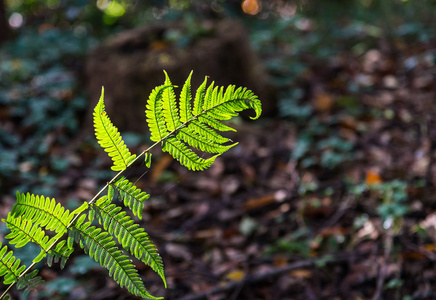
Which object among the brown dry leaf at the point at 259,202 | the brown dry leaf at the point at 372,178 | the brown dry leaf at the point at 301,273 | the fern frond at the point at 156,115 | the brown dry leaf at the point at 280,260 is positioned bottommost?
the brown dry leaf at the point at 372,178

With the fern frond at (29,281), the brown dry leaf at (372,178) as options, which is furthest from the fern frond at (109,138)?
the brown dry leaf at (372,178)

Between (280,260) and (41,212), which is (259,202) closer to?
(280,260)

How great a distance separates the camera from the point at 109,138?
112cm

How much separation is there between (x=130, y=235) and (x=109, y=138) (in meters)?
0.26

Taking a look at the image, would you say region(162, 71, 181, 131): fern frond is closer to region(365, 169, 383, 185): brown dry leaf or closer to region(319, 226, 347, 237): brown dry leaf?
region(319, 226, 347, 237): brown dry leaf

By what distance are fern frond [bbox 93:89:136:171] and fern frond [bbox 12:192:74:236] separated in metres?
0.19

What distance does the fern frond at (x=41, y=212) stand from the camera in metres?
1.10

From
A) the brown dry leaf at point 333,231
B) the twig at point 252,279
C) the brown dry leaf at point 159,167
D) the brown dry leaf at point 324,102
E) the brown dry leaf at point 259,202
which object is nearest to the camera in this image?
the twig at point 252,279

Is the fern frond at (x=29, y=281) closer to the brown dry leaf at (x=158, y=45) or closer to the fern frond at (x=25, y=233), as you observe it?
the fern frond at (x=25, y=233)

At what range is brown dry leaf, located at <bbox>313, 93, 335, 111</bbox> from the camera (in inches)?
151

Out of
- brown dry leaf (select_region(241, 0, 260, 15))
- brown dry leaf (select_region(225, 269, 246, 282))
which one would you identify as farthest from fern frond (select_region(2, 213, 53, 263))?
brown dry leaf (select_region(241, 0, 260, 15))

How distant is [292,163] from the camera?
3178mm

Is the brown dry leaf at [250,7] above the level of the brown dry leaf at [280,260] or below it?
below

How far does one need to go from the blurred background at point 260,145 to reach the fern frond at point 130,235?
10.8 inches
